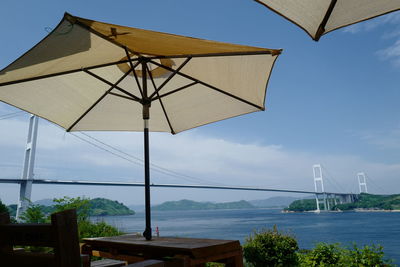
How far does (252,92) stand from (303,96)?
592 inches

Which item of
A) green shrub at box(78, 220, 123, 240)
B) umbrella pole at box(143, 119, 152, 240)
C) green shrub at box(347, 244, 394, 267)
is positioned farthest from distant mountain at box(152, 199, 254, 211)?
umbrella pole at box(143, 119, 152, 240)

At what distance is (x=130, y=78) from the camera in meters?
2.82

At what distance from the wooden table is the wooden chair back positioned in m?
0.63

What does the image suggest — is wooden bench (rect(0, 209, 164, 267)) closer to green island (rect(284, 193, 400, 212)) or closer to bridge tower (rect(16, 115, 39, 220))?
bridge tower (rect(16, 115, 39, 220))

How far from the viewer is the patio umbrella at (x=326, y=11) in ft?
4.26

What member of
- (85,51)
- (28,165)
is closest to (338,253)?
(85,51)

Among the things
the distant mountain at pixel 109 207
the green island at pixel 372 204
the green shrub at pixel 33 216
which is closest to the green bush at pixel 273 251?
the green shrub at pixel 33 216

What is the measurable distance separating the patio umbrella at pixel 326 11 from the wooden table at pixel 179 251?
1.17 m

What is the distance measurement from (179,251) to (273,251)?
401 centimetres

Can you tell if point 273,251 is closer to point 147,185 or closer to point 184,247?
point 147,185

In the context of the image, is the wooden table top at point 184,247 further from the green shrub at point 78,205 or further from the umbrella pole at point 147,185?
the green shrub at point 78,205

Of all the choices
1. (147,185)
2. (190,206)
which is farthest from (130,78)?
(190,206)

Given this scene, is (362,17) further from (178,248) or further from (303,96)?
(303,96)

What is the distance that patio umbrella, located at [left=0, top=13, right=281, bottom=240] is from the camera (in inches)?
72.6
